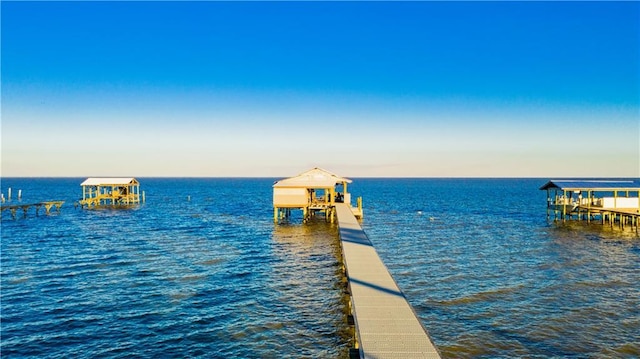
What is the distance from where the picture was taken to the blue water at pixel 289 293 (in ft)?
51.1

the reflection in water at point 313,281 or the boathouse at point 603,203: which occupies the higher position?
the boathouse at point 603,203

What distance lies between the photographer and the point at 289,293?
835 inches

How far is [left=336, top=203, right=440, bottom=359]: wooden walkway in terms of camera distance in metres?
11.3

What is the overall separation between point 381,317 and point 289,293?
8.50 m

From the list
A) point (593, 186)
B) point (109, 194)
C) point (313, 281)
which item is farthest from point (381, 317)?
Result: point (109, 194)

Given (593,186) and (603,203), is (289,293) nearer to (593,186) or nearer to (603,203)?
(593,186)

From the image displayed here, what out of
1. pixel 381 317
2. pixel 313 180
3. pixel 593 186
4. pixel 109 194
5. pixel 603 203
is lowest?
pixel 381 317

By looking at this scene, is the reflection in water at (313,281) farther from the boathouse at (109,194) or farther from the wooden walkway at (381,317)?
the boathouse at (109,194)

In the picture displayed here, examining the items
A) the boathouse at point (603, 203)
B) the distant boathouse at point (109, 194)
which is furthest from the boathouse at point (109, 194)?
the boathouse at point (603, 203)

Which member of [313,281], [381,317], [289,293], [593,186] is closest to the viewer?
[381,317]

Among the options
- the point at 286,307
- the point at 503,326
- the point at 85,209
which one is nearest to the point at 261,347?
the point at 286,307

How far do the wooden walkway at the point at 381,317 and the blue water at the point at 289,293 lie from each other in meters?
1.73

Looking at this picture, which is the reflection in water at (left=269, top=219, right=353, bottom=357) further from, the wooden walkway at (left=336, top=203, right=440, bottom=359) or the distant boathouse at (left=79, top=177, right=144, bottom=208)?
the distant boathouse at (left=79, top=177, right=144, bottom=208)

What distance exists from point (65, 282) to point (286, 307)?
1214 cm
